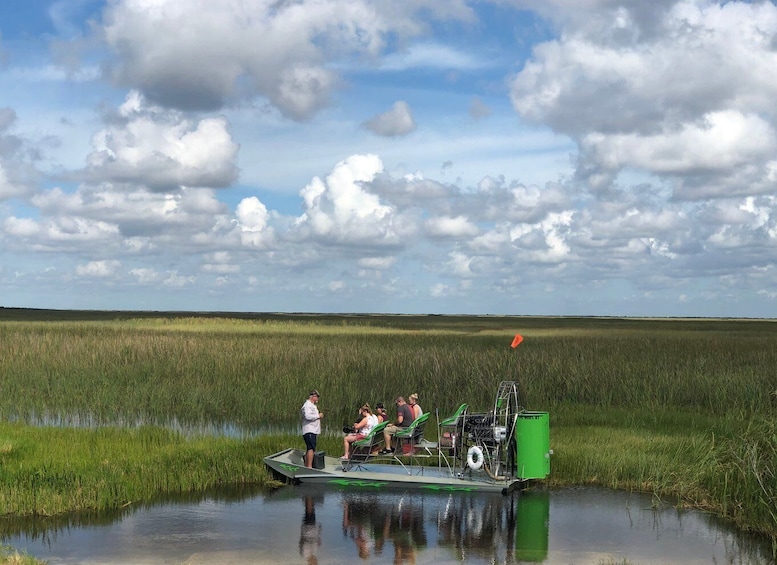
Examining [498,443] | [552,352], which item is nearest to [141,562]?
[498,443]

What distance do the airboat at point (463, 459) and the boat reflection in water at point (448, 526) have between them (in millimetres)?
306

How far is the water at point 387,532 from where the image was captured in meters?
11.4

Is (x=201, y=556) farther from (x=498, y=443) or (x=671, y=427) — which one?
(x=671, y=427)

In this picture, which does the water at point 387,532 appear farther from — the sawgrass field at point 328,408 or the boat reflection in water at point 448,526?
the sawgrass field at point 328,408

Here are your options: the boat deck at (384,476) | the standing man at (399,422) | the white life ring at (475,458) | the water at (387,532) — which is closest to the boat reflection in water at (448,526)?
the water at (387,532)

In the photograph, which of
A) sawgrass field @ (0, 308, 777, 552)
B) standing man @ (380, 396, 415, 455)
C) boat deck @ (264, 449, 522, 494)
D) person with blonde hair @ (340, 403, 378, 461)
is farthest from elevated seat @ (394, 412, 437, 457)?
sawgrass field @ (0, 308, 777, 552)

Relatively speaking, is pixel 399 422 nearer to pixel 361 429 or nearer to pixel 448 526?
pixel 361 429

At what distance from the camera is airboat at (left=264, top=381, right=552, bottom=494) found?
1484 cm

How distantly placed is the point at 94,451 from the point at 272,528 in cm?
717

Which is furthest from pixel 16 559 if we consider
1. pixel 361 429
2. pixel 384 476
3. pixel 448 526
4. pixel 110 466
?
pixel 361 429

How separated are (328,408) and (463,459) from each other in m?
11.6

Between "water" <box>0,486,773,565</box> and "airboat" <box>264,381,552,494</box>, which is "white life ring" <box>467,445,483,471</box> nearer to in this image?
"airboat" <box>264,381,552,494</box>

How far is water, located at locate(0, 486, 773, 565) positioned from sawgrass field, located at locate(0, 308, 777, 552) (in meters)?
1.11

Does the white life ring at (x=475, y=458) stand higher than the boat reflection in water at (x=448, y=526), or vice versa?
the white life ring at (x=475, y=458)
